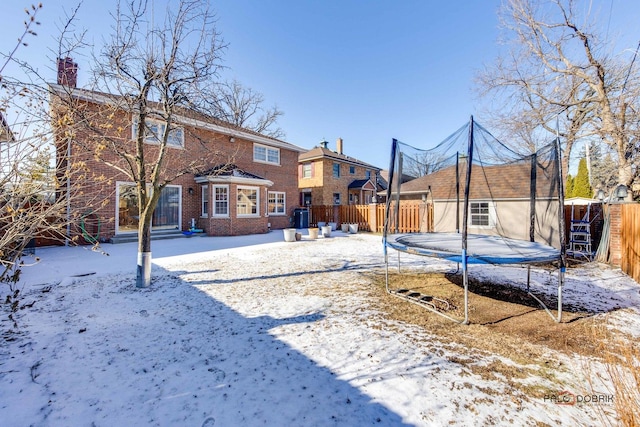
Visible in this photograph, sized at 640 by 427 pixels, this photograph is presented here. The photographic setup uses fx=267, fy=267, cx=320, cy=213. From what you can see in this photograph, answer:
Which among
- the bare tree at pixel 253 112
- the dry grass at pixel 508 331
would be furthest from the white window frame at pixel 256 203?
the bare tree at pixel 253 112

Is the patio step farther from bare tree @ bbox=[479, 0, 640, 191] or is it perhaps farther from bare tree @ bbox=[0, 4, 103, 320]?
bare tree @ bbox=[479, 0, 640, 191]

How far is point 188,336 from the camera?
3352 mm

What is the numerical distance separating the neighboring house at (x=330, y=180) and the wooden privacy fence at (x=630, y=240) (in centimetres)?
1471

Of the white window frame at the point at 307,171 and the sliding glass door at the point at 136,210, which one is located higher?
the white window frame at the point at 307,171

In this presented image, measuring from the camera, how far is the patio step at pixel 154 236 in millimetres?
10594

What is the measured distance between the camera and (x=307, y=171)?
23734 millimetres

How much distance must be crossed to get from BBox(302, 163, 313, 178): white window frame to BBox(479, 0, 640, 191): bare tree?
44.6 ft

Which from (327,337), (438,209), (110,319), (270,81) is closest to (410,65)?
(270,81)

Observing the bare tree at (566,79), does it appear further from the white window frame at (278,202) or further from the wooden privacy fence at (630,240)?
the white window frame at (278,202)

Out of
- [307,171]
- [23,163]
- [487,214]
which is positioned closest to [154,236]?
[23,163]

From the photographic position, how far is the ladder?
8.76m

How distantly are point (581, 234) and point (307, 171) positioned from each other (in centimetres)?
1828

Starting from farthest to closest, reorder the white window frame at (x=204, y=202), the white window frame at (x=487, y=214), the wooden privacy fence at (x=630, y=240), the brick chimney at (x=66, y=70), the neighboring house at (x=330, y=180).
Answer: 1. the neighboring house at (x=330, y=180)
2. the white window frame at (x=204, y=202)
3. the white window frame at (x=487, y=214)
4. the wooden privacy fence at (x=630, y=240)
5. the brick chimney at (x=66, y=70)

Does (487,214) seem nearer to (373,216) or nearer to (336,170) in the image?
(373,216)
